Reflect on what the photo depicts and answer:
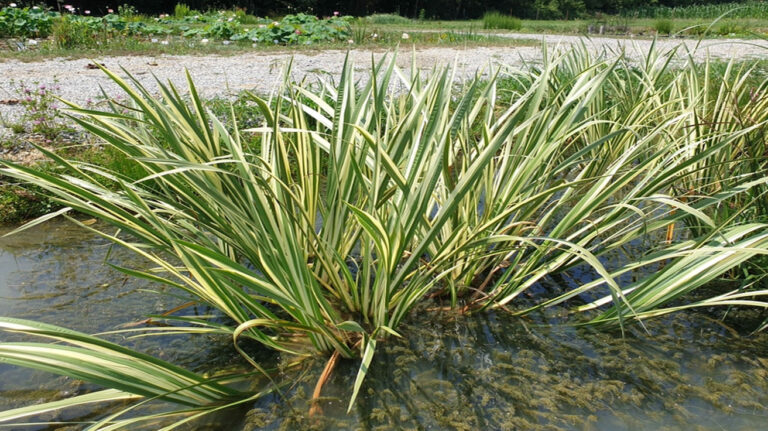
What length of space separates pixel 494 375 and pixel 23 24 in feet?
31.7

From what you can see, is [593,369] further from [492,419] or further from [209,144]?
[209,144]

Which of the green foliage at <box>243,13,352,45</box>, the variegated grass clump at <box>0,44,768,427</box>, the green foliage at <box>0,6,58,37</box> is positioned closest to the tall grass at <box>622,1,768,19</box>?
the green foliage at <box>243,13,352,45</box>

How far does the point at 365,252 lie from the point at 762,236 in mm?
1103

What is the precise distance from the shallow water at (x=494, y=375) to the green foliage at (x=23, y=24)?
833 cm

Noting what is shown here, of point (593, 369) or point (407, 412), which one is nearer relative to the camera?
point (407, 412)

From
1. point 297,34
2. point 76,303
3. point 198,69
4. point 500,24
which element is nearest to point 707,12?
point 500,24

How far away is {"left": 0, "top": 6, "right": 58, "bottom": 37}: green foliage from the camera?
823 centimetres

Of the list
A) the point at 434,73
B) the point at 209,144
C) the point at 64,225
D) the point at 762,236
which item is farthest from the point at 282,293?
the point at 64,225

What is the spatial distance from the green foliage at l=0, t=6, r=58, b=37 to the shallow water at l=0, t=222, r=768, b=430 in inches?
328

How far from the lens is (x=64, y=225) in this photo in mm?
2525

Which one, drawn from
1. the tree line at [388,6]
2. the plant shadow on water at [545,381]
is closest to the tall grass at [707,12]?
the tree line at [388,6]

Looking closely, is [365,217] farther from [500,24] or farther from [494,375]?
[500,24]

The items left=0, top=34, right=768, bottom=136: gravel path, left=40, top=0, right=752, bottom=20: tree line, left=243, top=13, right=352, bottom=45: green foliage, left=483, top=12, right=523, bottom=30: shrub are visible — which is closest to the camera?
left=0, top=34, right=768, bottom=136: gravel path

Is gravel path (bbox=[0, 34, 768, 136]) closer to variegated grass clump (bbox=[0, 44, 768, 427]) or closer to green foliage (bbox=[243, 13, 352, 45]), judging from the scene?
green foliage (bbox=[243, 13, 352, 45])
